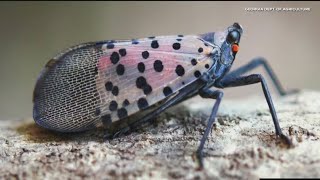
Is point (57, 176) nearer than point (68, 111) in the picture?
Yes

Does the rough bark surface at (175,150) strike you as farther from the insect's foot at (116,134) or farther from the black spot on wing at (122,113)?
the black spot on wing at (122,113)

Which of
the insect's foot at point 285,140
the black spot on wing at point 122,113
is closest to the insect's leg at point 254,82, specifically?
the insect's foot at point 285,140

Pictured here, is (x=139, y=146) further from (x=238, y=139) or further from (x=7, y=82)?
(x=7, y=82)

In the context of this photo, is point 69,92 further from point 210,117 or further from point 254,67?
point 254,67

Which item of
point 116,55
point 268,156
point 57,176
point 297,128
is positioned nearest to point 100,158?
point 57,176

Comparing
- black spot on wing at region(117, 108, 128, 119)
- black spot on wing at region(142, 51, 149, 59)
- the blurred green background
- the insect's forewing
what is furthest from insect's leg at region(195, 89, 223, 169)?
the blurred green background

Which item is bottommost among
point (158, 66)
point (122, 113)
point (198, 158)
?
point (198, 158)

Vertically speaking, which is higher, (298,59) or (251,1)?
(251,1)

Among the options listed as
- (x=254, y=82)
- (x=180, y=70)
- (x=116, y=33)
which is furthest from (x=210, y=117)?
(x=116, y=33)
